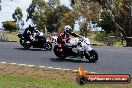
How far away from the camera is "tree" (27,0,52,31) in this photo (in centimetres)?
8568

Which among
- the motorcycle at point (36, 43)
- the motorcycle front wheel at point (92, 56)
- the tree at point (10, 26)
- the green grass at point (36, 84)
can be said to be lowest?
the green grass at point (36, 84)

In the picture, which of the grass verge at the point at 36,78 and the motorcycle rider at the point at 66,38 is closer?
the grass verge at the point at 36,78

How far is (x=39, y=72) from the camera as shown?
1331 centimetres

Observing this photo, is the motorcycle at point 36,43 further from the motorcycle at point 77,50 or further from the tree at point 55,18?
the tree at point 55,18

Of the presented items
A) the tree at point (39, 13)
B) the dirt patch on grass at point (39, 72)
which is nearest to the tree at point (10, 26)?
the tree at point (39, 13)

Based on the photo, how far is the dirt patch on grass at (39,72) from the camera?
12234mm

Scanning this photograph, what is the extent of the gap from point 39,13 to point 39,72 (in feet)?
248

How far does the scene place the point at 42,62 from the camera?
16.5 meters

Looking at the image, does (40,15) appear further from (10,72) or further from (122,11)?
(10,72)

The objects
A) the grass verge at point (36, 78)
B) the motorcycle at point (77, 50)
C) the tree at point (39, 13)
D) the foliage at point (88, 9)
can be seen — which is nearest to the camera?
the grass verge at point (36, 78)

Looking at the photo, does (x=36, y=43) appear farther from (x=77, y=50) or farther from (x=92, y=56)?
(x=92, y=56)

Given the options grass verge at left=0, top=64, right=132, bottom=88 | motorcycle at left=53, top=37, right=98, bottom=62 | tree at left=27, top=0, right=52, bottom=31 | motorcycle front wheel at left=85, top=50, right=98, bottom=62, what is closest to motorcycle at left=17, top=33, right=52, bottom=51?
motorcycle at left=53, top=37, right=98, bottom=62

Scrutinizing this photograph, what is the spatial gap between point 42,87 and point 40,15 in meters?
76.3

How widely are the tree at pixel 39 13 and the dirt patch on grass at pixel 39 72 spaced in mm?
70513
